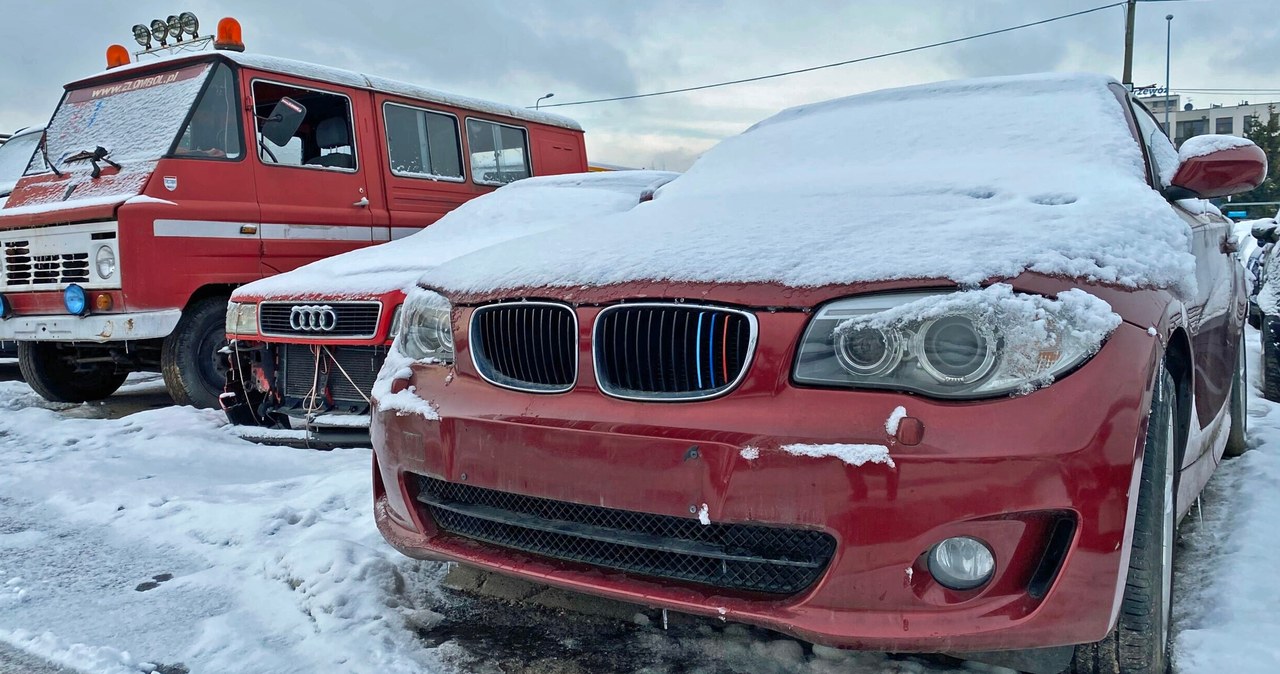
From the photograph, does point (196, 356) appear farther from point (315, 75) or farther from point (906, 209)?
point (906, 209)

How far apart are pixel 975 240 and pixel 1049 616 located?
753 millimetres

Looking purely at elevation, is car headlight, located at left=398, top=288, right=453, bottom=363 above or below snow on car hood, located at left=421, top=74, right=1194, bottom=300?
below

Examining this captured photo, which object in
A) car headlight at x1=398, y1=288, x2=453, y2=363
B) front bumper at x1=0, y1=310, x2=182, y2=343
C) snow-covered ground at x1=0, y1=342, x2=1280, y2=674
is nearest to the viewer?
snow-covered ground at x1=0, y1=342, x2=1280, y2=674

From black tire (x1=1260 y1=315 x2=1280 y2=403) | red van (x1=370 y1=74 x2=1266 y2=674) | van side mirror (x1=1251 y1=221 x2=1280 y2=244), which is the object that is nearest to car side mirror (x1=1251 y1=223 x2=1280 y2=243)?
van side mirror (x1=1251 y1=221 x2=1280 y2=244)

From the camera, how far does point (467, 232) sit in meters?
5.73

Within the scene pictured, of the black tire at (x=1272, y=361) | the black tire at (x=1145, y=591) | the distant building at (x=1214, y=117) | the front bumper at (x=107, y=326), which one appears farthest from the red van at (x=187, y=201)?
the distant building at (x=1214, y=117)

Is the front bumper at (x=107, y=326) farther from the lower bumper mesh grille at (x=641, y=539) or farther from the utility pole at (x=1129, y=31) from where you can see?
the utility pole at (x=1129, y=31)

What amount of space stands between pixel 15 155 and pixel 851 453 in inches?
376

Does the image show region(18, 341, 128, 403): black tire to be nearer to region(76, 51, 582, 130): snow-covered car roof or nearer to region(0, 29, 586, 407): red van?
region(0, 29, 586, 407): red van

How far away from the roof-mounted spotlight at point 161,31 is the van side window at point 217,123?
45.6 inches

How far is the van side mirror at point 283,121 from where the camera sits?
19.6 ft

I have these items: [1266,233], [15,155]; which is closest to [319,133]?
[15,155]

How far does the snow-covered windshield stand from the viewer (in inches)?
234

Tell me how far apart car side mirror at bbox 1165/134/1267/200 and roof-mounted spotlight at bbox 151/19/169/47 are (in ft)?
21.9
